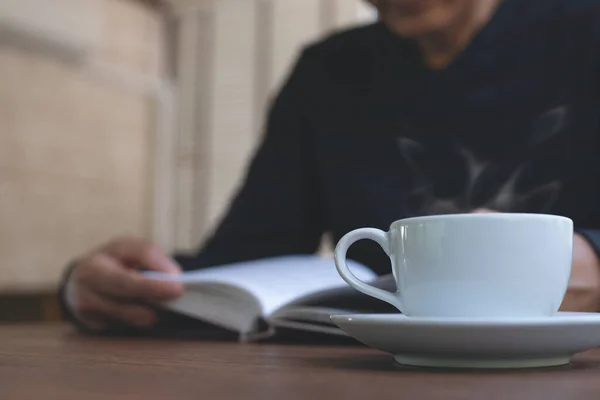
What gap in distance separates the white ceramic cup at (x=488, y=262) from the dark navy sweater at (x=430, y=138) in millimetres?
569

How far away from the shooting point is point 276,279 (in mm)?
750

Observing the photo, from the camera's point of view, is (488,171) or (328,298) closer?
(328,298)

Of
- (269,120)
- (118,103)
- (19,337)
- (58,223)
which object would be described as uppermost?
(118,103)

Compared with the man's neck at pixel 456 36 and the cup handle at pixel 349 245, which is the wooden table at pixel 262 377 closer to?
the cup handle at pixel 349 245

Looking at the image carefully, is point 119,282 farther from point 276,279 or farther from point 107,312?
point 276,279

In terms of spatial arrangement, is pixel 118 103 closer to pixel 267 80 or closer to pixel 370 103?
pixel 267 80

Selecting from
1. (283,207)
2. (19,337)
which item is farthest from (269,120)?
(19,337)

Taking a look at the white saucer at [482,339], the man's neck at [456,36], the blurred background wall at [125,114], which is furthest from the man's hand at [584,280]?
the blurred background wall at [125,114]

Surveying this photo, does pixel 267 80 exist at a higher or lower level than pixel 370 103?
higher

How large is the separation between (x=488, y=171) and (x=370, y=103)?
23 cm

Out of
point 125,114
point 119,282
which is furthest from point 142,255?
point 125,114

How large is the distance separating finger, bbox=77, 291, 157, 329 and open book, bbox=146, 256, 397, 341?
36 millimetres

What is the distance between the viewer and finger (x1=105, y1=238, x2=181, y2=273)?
85 centimetres

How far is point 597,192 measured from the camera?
3.17ft
